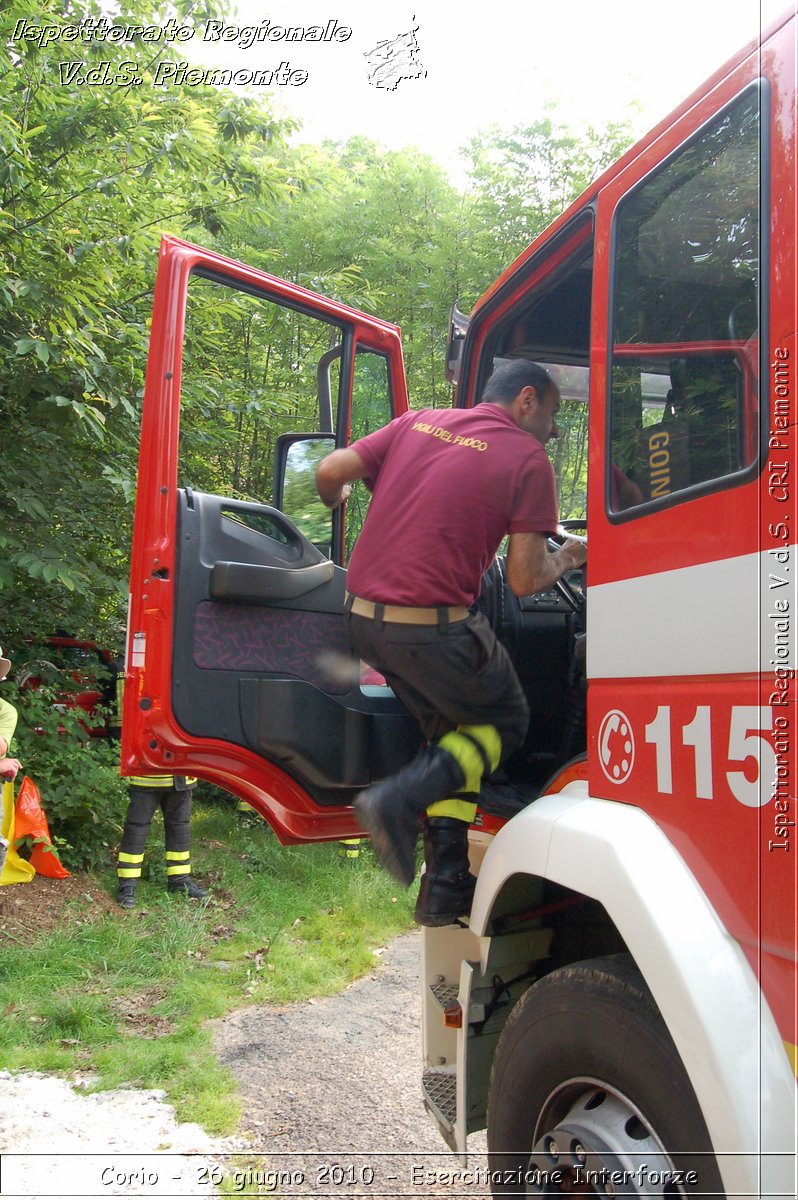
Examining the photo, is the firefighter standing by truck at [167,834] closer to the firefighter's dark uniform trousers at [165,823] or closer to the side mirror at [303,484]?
the firefighter's dark uniform trousers at [165,823]

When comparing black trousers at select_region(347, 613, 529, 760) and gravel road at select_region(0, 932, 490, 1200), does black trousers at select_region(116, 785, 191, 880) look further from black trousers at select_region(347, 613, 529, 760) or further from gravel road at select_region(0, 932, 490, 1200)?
black trousers at select_region(347, 613, 529, 760)

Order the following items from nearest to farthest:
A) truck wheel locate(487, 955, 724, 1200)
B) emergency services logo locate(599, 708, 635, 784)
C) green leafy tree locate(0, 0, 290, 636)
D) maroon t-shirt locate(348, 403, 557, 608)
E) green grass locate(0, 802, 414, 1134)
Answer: truck wheel locate(487, 955, 724, 1200)
emergency services logo locate(599, 708, 635, 784)
maroon t-shirt locate(348, 403, 557, 608)
green grass locate(0, 802, 414, 1134)
green leafy tree locate(0, 0, 290, 636)

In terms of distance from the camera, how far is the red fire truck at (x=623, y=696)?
54.2 inches

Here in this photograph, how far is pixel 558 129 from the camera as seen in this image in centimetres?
795

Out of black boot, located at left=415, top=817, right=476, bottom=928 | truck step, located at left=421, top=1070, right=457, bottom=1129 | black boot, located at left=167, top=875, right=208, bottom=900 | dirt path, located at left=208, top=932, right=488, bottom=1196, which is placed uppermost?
black boot, located at left=415, top=817, right=476, bottom=928

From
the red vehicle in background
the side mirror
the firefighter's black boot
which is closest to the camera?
the side mirror

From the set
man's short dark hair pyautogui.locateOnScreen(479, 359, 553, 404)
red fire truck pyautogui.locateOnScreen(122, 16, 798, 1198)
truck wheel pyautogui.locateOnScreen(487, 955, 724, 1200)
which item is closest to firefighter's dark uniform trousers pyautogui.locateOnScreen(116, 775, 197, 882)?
red fire truck pyautogui.locateOnScreen(122, 16, 798, 1198)

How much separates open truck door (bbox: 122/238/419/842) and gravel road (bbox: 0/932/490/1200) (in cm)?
117

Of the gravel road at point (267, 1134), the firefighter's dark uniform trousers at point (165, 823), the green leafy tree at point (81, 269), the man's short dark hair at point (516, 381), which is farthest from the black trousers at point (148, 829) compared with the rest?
the man's short dark hair at point (516, 381)

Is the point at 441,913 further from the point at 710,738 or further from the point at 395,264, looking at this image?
the point at 395,264

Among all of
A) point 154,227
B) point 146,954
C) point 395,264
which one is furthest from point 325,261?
point 146,954

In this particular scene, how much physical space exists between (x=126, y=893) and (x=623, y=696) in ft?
15.5

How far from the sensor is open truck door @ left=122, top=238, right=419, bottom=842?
259 cm

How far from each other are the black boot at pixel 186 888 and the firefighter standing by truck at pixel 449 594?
3.78 m
